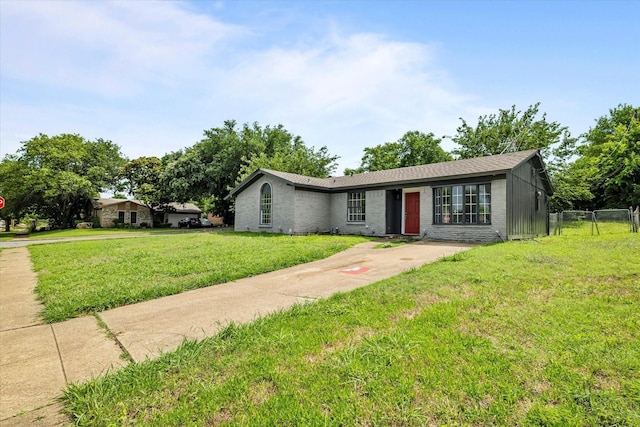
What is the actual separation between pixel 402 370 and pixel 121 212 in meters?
43.3

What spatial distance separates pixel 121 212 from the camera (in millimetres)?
38031

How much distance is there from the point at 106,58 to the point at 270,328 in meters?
11.4

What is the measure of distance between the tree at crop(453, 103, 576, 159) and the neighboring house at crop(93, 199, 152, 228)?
1512 inches

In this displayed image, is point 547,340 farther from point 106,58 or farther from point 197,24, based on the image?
point 106,58

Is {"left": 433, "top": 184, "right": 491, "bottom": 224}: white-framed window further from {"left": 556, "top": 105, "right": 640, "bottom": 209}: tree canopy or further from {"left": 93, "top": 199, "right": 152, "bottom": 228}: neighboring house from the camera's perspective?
{"left": 93, "top": 199, "right": 152, "bottom": 228}: neighboring house

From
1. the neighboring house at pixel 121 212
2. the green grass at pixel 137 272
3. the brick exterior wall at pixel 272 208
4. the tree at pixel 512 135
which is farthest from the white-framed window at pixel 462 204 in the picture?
the neighboring house at pixel 121 212

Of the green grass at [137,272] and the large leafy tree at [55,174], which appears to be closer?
the green grass at [137,272]

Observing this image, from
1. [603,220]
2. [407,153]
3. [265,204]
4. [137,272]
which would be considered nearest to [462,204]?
[265,204]

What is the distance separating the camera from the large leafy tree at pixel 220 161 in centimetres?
3200

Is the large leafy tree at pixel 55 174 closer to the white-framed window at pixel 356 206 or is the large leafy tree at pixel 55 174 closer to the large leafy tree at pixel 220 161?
the large leafy tree at pixel 220 161

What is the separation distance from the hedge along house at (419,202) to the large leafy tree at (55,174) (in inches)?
820

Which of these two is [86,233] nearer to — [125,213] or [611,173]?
[125,213]

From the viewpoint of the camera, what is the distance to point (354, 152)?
136 feet

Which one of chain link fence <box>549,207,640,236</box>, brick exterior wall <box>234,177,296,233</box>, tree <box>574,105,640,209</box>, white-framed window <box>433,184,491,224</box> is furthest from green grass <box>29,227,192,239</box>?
tree <box>574,105,640,209</box>
